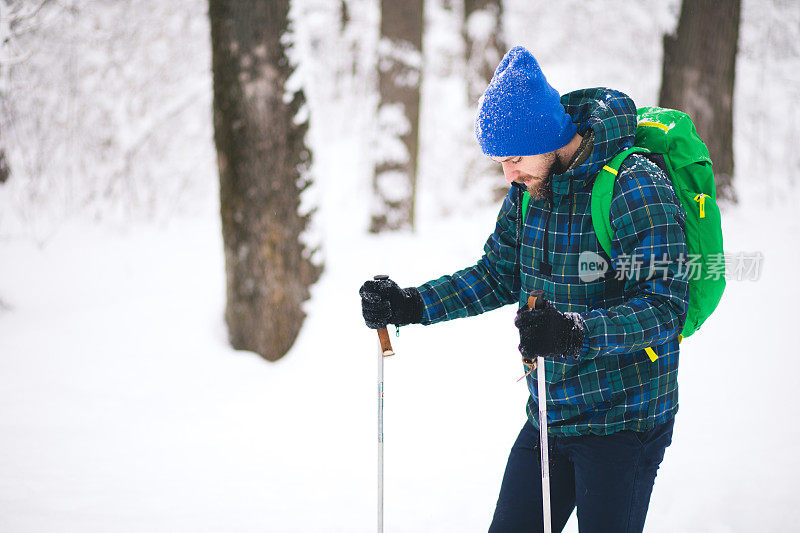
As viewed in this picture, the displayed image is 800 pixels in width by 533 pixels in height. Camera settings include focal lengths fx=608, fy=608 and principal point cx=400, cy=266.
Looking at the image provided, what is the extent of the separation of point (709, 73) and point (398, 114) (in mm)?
Answer: 3666

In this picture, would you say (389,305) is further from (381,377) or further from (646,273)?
(646,273)

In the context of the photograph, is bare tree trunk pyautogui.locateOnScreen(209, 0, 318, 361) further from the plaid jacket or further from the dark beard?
the dark beard

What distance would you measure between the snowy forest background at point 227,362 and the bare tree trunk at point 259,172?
0.56ft

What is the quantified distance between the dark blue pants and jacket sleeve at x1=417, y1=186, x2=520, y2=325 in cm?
55

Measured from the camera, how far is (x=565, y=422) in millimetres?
2041

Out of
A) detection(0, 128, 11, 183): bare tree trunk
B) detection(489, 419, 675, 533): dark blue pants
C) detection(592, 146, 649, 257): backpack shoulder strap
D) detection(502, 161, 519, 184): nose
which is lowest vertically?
detection(489, 419, 675, 533): dark blue pants

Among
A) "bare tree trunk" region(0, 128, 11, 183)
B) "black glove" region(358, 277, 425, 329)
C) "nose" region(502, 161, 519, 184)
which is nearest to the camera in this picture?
"nose" region(502, 161, 519, 184)

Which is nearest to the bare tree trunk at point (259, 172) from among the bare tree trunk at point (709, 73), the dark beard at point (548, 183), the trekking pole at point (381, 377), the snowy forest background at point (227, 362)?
the snowy forest background at point (227, 362)

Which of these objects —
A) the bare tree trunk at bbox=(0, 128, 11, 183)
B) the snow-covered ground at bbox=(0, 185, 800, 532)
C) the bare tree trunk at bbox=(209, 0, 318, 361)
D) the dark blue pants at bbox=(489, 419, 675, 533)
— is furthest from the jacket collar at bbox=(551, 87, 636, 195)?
the bare tree trunk at bbox=(0, 128, 11, 183)

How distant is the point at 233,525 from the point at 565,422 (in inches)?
82.0

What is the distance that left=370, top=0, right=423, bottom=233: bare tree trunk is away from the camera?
7.64 m

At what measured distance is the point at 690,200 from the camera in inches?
73.7

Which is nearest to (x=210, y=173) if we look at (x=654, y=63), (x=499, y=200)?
(x=499, y=200)
